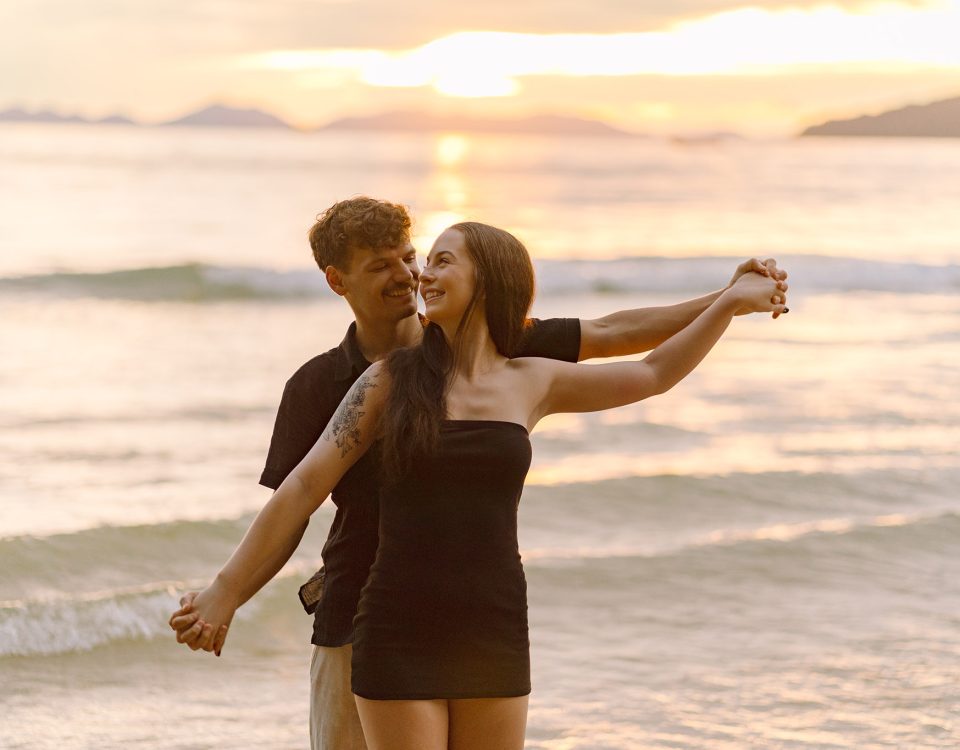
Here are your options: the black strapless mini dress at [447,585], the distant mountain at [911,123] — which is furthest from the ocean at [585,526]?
the distant mountain at [911,123]

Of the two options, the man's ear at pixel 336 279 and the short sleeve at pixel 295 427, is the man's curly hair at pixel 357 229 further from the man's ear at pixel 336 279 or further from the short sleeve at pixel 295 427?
the short sleeve at pixel 295 427

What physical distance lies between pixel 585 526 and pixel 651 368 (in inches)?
228

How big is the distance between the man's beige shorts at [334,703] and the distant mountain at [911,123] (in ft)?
496

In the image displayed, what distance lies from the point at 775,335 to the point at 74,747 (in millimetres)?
14248

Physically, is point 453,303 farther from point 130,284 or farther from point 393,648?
point 130,284

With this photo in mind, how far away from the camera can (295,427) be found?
332 centimetres

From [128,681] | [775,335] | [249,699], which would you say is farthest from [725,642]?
[775,335]

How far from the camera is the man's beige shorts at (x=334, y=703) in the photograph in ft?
10.7

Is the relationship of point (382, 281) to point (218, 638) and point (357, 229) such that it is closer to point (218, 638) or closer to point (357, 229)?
point (357, 229)

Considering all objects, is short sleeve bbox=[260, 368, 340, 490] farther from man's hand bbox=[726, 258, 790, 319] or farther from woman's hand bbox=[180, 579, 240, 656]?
man's hand bbox=[726, 258, 790, 319]

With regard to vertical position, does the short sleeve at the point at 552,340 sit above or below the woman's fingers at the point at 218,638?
above

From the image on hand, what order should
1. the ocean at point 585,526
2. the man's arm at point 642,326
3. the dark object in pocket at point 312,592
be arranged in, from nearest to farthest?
the dark object in pocket at point 312,592, the man's arm at point 642,326, the ocean at point 585,526

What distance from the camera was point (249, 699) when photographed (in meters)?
6.10

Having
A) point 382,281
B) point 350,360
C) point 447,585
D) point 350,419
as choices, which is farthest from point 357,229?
point 447,585
